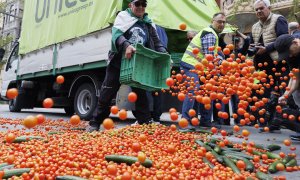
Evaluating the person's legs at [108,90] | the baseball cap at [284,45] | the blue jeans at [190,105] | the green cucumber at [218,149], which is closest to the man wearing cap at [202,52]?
the blue jeans at [190,105]

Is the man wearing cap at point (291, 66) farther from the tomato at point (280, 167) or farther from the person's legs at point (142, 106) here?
the person's legs at point (142, 106)

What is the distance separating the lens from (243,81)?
452 centimetres

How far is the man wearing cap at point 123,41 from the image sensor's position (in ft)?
16.4

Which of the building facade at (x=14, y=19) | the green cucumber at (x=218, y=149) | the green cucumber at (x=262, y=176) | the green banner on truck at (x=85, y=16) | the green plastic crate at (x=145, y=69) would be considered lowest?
the green cucumber at (x=262, y=176)

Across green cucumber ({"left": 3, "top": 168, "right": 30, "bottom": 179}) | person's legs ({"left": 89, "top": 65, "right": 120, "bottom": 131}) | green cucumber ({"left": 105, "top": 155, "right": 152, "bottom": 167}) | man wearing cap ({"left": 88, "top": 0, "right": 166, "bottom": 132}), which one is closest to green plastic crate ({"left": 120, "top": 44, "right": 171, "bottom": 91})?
man wearing cap ({"left": 88, "top": 0, "right": 166, "bottom": 132})

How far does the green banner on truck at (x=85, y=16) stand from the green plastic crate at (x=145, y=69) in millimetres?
2234

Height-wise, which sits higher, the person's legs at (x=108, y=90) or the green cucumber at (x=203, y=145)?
the person's legs at (x=108, y=90)

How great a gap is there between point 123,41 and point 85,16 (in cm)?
379

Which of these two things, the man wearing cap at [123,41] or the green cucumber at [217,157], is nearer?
the green cucumber at [217,157]

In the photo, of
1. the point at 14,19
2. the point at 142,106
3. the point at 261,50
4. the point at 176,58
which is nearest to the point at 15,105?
the point at 176,58

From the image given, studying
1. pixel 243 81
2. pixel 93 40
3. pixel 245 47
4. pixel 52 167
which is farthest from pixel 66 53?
pixel 52 167

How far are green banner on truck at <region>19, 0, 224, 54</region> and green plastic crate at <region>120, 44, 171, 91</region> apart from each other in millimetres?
2234

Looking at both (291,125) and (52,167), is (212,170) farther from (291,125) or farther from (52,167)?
(291,125)

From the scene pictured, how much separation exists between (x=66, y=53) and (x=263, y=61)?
5.13m
